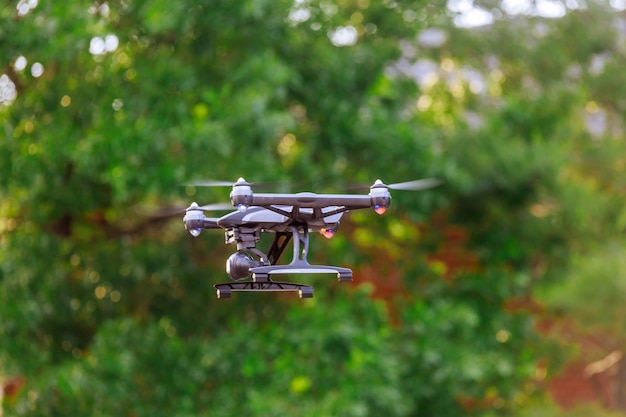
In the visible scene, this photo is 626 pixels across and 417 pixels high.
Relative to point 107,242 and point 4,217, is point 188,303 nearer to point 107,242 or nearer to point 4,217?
point 107,242

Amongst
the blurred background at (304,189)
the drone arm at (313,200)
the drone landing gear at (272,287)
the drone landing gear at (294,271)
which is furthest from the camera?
the blurred background at (304,189)

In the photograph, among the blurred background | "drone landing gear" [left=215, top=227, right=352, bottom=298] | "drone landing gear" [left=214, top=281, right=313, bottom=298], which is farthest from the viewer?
the blurred background

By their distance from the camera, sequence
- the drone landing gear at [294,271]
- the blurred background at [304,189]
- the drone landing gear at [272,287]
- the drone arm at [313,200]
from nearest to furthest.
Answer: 1. the drone arm at [313,200]
2. the drone landing gear at [294,271]
3. the drone landing gear at [272,287]
4. the blurred background at [304,189]

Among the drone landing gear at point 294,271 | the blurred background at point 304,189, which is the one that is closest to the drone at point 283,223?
the drone landing gear at point 294,271

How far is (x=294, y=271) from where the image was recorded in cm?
314

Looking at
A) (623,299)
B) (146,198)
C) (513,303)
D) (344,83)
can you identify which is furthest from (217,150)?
(513,303)

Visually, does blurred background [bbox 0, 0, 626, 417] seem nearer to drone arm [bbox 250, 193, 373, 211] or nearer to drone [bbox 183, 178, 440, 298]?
drone [bbox 183, 178, 440, 298]

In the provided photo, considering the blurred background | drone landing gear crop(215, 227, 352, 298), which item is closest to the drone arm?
drone landing gear crop(215, 227, 352, 298)

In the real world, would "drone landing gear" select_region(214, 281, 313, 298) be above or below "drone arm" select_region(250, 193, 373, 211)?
below

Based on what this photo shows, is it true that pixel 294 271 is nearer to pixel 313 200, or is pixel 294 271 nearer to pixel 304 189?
pixel 313 200

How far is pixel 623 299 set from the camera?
7.40m

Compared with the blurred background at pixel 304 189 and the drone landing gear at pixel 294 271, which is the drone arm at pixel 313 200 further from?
the blurred background at pixel 304 189

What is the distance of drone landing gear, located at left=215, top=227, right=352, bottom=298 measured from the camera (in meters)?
3.19

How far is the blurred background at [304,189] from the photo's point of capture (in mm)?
6430
